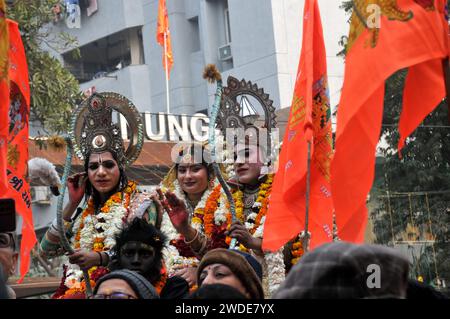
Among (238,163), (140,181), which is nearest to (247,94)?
(238,163)

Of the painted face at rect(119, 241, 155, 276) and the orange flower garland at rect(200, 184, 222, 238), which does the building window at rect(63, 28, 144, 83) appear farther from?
the painted face at rect(119, 241, 155, 276)

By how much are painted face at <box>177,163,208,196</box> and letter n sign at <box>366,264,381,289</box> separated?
4171 millimetres

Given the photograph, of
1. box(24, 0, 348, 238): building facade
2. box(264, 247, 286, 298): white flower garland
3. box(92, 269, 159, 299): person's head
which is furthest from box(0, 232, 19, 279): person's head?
box(24, 0, 348, 238): building facade

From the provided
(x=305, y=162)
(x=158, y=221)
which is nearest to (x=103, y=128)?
(x=158, y=221)

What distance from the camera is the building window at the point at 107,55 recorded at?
2616cm

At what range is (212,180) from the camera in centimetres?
725

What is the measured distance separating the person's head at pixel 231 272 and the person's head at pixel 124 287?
24 centimetres

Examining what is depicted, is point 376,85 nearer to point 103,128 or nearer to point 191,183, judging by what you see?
point 191,183

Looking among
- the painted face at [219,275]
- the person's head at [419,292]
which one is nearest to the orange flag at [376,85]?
the painted face at [219,275]

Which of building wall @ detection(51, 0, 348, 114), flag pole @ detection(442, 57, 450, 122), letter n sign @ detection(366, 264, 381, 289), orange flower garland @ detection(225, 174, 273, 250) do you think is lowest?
letter n sign @ detection(366, 264, 381, 289)

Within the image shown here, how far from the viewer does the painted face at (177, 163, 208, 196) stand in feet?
23.4

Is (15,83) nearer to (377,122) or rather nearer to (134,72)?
(377,122)

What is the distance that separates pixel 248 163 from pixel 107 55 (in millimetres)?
21133

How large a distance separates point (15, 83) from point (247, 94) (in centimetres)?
159
